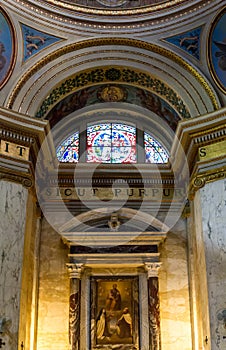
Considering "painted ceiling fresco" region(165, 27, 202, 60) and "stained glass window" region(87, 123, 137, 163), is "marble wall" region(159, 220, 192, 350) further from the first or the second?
"painted ceiling fresco" region(165, 27, 202, 60)

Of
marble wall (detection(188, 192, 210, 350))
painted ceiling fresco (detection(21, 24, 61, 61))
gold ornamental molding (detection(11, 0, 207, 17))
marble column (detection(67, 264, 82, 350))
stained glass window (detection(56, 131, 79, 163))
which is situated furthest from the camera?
stained glass window (detection(56, 131, 79, 163))

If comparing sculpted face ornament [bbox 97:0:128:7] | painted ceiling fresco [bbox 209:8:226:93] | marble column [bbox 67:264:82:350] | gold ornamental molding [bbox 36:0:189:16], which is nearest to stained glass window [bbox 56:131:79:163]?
marble column [bbox 67:264:82:350]

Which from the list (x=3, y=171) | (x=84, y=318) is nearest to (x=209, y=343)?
(x=84, y=318)

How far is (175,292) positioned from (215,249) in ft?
9.67

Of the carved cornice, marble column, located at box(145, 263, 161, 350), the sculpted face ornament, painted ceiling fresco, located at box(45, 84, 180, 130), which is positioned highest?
the sculpted face ornament

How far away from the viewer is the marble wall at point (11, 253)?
10.2m

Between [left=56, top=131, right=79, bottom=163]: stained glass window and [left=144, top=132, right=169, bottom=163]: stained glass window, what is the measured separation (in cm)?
191

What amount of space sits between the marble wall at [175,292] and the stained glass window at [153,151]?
1.95m

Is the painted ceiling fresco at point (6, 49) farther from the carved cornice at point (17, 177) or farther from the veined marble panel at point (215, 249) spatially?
the veined marble panel at point (215, 249)

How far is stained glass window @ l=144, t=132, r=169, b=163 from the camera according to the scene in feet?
49.4

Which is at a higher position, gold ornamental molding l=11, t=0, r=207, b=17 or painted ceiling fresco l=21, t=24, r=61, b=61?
gold ornamental molding l=11, t=0, r=207, b=17

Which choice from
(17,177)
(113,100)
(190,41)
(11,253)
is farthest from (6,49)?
(11,253)

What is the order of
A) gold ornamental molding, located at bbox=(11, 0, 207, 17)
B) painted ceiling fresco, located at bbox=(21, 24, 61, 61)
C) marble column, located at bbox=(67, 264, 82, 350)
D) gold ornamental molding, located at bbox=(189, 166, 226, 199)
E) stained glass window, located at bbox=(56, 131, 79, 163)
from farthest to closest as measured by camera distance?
stained glass window, located at bbox=(56, 131, 79, 163), gold ornamental molding, located at bbox=(11, 0, 207, 17), painted ceiling fresco, located at bbox=(21, 24, 61, 61), marble column, located at bbox=(67, 264, 82, 350), gold ornamental molding, located at bbox=(189, 166, 226, 199)

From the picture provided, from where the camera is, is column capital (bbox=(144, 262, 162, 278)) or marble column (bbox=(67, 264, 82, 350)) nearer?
marble column (bbox=(67, 264, 82, 350))
